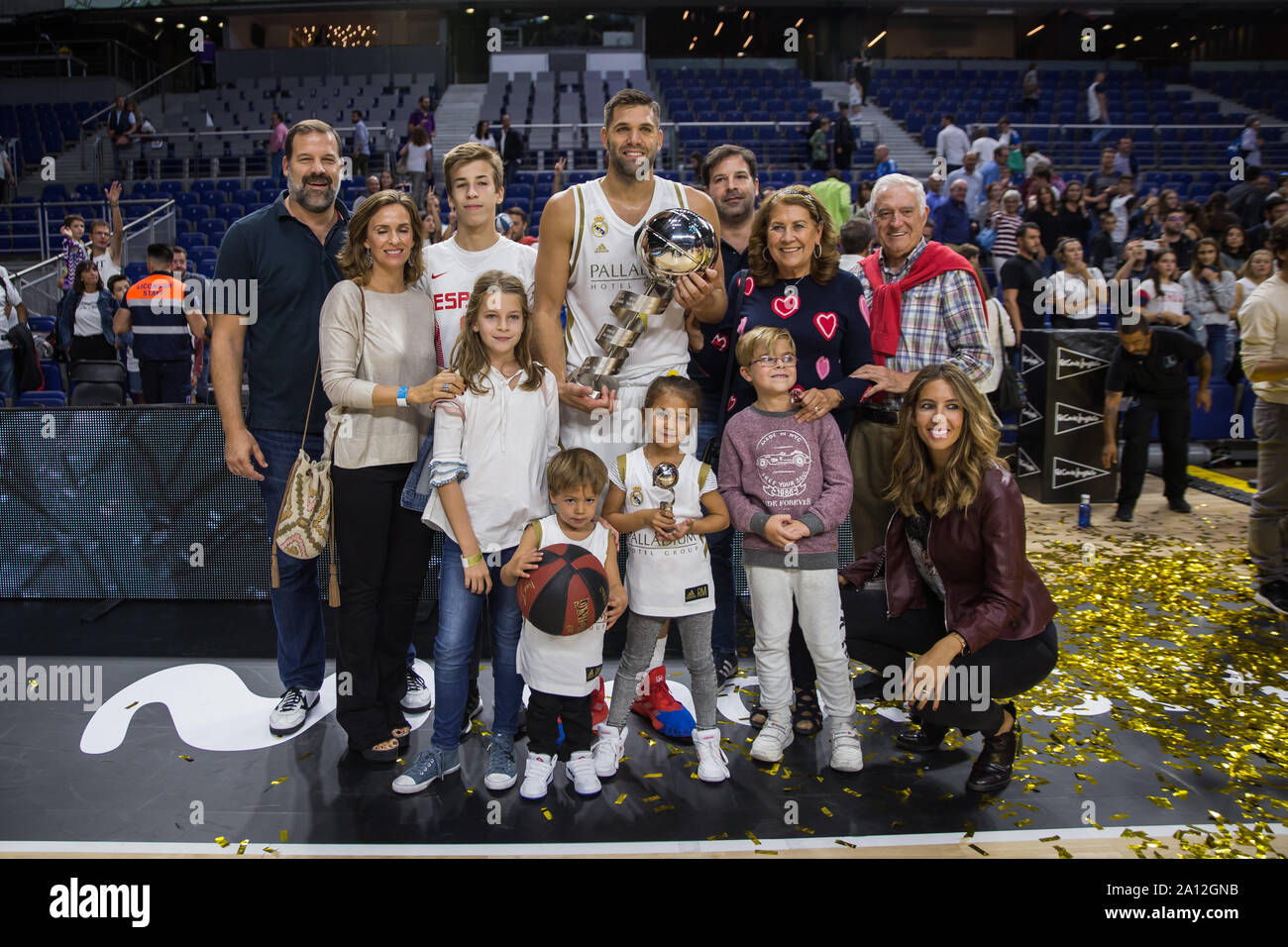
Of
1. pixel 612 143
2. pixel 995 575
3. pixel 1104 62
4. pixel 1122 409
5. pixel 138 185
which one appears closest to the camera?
pixel 995 575

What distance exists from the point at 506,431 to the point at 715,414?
1008 millimetres

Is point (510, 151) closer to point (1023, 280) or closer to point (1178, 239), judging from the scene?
point (1023, 280)

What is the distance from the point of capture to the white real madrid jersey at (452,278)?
3.05m

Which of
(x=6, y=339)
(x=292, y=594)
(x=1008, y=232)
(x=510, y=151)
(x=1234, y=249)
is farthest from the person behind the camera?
(x=510, y=151)

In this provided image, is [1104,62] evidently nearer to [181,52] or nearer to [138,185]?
[138,185]

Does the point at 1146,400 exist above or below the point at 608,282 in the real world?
below

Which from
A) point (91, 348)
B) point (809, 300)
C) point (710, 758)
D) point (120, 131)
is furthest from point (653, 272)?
point (120, 131)

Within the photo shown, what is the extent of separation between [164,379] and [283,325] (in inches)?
196

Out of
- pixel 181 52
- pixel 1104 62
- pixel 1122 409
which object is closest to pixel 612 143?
pixel 1122 409

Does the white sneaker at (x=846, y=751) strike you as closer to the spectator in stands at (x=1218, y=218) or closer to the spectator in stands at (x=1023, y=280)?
the spectator in stands at (x=1023, y=280)

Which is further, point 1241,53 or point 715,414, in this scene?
point 1241,53

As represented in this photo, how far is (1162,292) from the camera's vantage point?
7453mm

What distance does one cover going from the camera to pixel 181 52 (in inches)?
915

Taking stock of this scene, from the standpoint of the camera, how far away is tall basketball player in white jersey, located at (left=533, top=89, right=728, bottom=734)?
9.64ft
